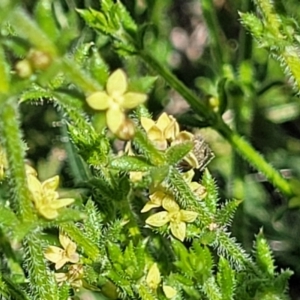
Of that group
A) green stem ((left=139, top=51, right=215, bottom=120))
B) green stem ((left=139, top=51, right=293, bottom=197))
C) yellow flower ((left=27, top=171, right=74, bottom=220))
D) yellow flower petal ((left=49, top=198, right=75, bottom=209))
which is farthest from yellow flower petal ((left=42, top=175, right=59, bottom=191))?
green stem ((left=139, top=51, right=293, bottom=197))

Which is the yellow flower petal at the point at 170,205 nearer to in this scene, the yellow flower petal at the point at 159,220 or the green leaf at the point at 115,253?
the yellow flower petal at the point at 159,220

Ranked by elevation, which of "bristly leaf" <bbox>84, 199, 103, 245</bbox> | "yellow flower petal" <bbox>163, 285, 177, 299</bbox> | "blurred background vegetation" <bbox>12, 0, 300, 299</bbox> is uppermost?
"bristly leaf" <bbox>84, 199, 103, 245</bbox>

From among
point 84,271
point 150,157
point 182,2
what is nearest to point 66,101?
point 150,157

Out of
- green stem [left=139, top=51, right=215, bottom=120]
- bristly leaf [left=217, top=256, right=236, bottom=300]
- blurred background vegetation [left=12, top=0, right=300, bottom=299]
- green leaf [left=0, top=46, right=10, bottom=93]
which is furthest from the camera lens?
blurred background vegetation [left=12, top=0, right=300, bottom=299]

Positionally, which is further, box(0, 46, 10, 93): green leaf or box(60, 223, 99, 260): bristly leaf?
box(60, 223, 99, 260): bristly leaf

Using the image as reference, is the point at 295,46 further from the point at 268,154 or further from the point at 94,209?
the point at 268,154

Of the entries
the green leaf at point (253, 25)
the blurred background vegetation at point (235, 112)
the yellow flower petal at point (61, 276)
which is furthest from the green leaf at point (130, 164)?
the blurred background vegetation at point (235, 112)

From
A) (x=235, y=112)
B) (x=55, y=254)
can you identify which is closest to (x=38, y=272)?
(x=55, y=254)

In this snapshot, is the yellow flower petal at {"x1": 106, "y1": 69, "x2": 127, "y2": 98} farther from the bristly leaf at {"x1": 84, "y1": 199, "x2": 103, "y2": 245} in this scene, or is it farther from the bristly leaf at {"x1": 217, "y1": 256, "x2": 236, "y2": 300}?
the bristly leaf at {"x1": 217, "y1": 256, "x2": 236, "y2": 300}

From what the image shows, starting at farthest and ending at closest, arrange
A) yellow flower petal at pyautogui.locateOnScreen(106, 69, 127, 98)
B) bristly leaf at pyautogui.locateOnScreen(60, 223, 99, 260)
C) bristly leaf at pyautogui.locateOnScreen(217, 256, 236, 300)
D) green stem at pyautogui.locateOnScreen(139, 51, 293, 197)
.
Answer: green stem at pyautogui.locateOnScreen(139, 51, 293, 197) → bristly leaf at pyautogui.locateOnScreen(217, 256, 236, 300) → bristly leaf at pyautogui.locateOnScreen(60, 223, 99, 260) → yellow flower petal at pyautogui.locateOnScreen(106, 69, 127, 98)
